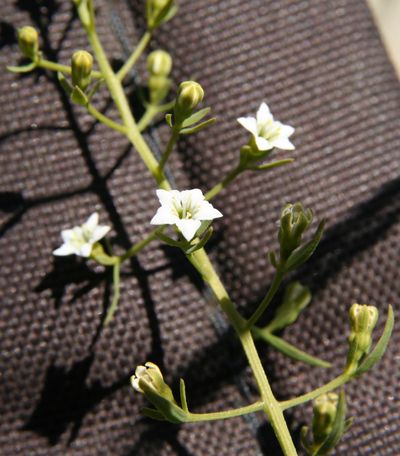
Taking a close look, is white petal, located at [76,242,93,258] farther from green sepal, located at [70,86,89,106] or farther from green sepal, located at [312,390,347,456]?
green sepal, located at [312,390,347,456]

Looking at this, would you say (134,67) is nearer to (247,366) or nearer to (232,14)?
(232,14)

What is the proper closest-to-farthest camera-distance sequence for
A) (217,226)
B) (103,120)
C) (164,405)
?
1. (164,405)
2. (103,120)
3. (217,226)

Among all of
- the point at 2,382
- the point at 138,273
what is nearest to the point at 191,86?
the point at 138,273

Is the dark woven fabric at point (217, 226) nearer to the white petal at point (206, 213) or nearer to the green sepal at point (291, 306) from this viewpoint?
the green sepal at point (291, 306)

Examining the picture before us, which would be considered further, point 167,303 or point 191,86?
point 167,303

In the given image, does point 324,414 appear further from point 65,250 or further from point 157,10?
point 157,10

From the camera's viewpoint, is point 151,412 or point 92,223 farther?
point 92,223

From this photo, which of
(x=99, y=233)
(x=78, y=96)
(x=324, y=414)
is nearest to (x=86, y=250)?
(x=99, y=233)
